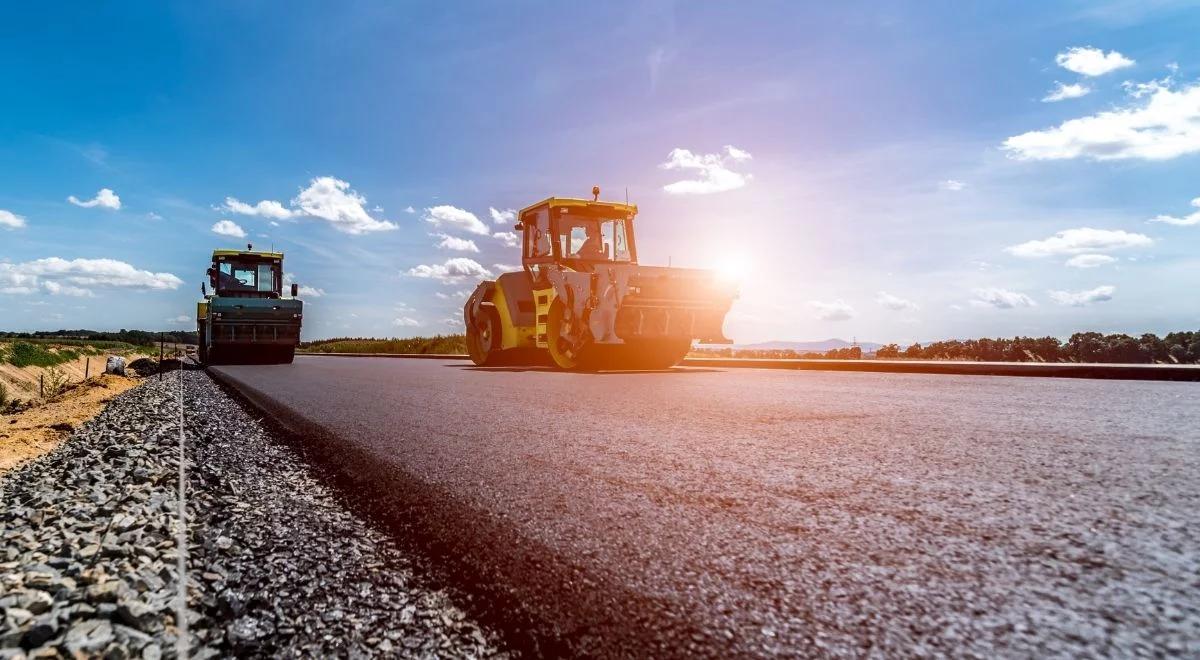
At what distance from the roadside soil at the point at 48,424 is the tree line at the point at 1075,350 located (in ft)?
37.4

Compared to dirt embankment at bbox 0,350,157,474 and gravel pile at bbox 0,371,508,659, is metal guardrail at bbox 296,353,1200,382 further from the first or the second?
dirt embankment at bbox 0,350,157,474

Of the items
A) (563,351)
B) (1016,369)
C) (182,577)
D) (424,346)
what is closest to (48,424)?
(182,577)

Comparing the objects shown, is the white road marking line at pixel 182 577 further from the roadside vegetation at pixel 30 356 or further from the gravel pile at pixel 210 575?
the roadside vegetation at pixel 30 356

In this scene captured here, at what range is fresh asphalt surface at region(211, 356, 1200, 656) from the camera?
133cm

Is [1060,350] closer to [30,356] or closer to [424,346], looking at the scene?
[424,346]

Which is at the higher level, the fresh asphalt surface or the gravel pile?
the fresh asphalt surface

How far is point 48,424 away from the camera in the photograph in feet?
21.1

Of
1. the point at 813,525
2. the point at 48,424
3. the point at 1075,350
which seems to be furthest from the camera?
the point at 1075,350

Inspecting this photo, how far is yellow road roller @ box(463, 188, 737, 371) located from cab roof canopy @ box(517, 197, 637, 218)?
0.02m

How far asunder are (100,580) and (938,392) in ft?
19.0

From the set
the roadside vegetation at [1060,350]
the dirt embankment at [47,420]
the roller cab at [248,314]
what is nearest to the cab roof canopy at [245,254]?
the roller cab at [248,314]

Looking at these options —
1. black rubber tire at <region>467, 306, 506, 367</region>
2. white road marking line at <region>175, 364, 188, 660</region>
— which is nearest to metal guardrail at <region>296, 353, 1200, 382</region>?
black rubber tire at <region>467, 306, 506, 367</region>

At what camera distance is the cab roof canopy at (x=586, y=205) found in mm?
11641

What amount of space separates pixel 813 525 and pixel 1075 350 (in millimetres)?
9876
